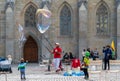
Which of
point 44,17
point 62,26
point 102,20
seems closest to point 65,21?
point 62,26

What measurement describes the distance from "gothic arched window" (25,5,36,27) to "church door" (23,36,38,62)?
1.28m

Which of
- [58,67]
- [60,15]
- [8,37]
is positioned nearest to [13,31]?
[8,37]

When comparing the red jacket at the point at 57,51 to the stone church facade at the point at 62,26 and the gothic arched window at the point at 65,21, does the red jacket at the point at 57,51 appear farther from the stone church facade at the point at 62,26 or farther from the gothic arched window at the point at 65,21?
the gothic arched window at the point at 65,21

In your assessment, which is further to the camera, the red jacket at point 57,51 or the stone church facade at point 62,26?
the stone church facade at point 62,26

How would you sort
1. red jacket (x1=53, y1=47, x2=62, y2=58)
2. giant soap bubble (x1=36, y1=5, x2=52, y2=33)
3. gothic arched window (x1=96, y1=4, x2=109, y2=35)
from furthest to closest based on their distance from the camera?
gothic arched window (x1=96, y1=4, x2=109, y2=35) < giant soap bubble (x1=36, y1=5, x2=52, y2=33) < red jacket (x1=53, y1=47, x2=62, y2=58)

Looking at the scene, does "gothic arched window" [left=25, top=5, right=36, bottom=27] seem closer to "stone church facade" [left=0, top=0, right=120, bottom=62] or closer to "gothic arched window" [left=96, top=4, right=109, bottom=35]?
"stone church facade" [left=0, top=0, right=120, bottom=62]

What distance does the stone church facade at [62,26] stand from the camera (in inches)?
1666

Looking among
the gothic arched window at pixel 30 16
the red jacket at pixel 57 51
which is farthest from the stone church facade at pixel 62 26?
the red jacket at pixel 57 51

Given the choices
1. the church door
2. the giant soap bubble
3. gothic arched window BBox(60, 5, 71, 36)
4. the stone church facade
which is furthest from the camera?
the church door

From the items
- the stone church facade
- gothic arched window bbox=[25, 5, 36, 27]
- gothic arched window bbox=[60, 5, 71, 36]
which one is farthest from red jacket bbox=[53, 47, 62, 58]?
gothic arched window bbox=[25, 5, 36, 27]

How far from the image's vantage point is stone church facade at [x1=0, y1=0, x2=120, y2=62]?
42312mm

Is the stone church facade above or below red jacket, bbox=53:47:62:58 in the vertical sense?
above

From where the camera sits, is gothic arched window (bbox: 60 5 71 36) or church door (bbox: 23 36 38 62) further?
church door (bbox: 23 36 38 62)

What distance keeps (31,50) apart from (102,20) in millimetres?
7358
